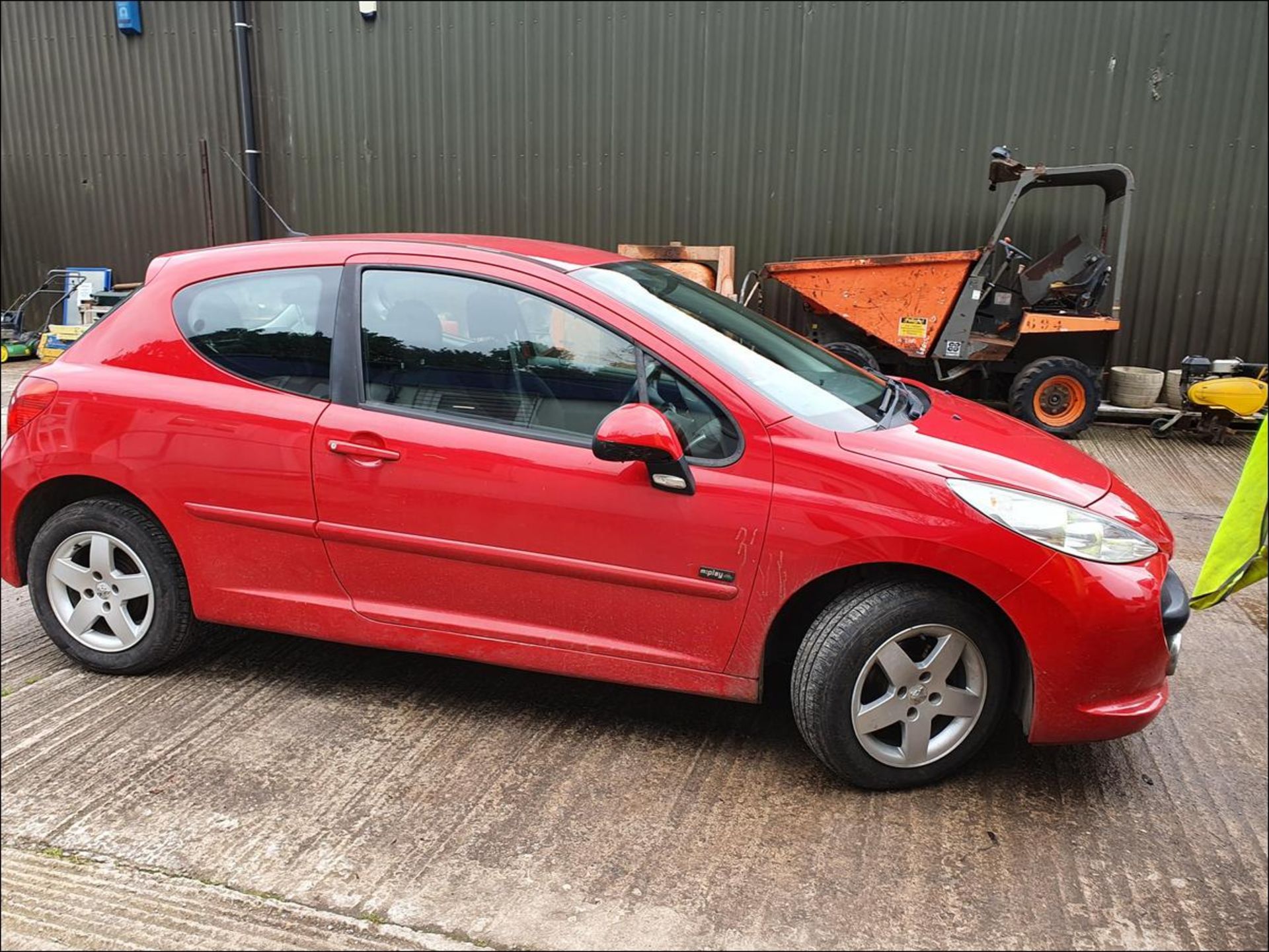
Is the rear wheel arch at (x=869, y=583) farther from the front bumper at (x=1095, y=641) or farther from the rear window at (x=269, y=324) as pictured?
the rear window at (x=269, y=324)

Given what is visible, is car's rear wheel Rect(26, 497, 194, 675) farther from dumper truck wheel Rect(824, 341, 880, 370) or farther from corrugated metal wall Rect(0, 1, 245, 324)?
corrugated metal wall Rect(0, 1, 245, 324)

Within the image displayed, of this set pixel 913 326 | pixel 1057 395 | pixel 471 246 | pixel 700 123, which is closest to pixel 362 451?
pixel 471 246

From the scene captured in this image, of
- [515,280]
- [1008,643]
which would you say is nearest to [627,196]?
[515,280]

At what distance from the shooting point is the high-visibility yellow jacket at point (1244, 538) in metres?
2.09

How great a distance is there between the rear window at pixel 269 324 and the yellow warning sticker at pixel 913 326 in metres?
5.96

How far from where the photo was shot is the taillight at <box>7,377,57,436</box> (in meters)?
3.40

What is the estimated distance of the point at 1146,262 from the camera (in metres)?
8.88

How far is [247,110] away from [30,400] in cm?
901

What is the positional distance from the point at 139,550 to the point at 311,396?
88cm

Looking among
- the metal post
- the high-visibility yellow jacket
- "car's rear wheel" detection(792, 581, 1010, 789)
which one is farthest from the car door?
the metal post

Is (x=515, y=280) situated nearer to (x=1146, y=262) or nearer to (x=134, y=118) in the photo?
(x=1146, y=262)

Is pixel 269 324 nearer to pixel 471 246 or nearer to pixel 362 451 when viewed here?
pixel 362 451

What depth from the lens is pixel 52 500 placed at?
355 cm

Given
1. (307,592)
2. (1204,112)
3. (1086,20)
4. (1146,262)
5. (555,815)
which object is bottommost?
(555,815)
